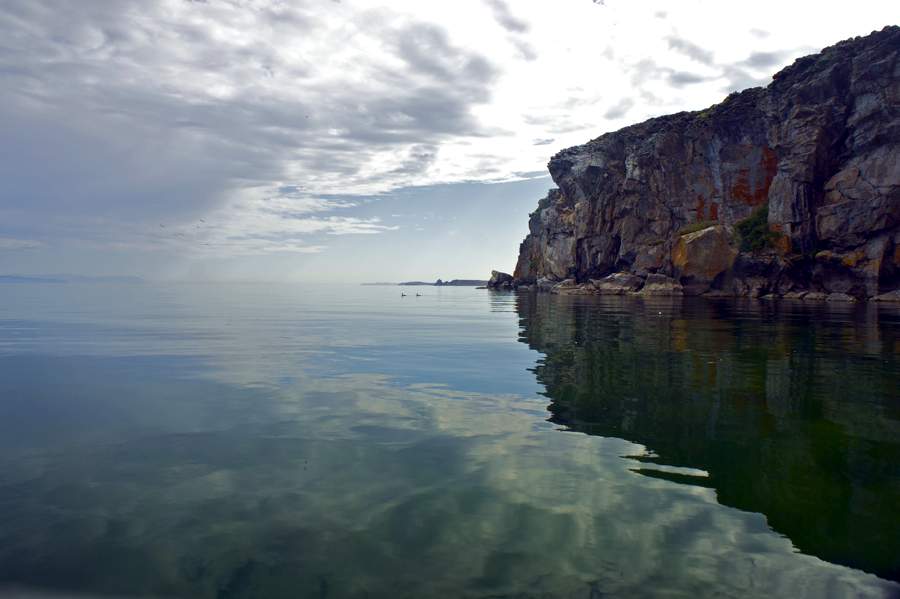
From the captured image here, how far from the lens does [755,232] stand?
83938 mm

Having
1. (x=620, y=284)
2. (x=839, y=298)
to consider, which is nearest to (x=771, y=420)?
(x=839, y=298)

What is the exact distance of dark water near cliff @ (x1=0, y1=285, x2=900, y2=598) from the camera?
5.37 meters

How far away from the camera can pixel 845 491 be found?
738cm

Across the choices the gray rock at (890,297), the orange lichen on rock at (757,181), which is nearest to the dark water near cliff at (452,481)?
the gray rock at (890,297)

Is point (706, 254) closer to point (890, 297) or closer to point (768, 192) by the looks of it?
point (768, 192)

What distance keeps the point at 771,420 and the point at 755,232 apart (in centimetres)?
8482

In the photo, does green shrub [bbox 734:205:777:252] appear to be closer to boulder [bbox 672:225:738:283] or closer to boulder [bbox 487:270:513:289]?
boulder [bbox 672:225:738:283]

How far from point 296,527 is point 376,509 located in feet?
3.33

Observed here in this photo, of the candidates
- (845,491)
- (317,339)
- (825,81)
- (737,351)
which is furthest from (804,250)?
(845,491)

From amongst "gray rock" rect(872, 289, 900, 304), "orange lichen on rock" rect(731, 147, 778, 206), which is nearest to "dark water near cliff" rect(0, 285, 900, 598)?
"gray rock" rect(872, 289, 900, 304)

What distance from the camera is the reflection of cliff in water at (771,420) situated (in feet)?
21.9

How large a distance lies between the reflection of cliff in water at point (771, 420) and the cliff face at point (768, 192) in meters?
59.9

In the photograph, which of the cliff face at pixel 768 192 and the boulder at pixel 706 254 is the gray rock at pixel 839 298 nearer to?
the cliff face at pixel 768 192

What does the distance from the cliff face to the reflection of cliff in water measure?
196 ft
